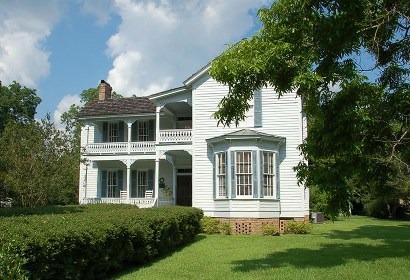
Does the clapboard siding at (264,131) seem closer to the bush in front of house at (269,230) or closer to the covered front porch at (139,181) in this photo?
the bush in front of house at (269,230)

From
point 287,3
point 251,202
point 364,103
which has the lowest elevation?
point 251,202

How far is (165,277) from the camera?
10078mm

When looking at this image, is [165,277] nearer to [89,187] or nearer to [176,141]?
[176,141]

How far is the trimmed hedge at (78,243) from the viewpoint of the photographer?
20.7 feet

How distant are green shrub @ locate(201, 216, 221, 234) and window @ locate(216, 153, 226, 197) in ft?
5.08

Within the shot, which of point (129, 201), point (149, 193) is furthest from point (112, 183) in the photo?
point (149, 193)

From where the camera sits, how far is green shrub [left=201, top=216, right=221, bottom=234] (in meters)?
21.2

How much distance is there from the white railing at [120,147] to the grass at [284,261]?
994 centimetres

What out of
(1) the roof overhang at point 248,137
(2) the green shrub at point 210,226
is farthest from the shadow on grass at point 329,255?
(1) the roof overhang at point 248,137

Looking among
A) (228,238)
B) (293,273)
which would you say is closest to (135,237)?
(293,273)

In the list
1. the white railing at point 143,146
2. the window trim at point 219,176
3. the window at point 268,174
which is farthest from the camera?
the white railing at point 143,146

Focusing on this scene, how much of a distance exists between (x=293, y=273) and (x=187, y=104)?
16.9m

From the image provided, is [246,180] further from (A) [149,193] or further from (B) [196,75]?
(A) [149,193]

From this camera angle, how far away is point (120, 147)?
26.7 m
